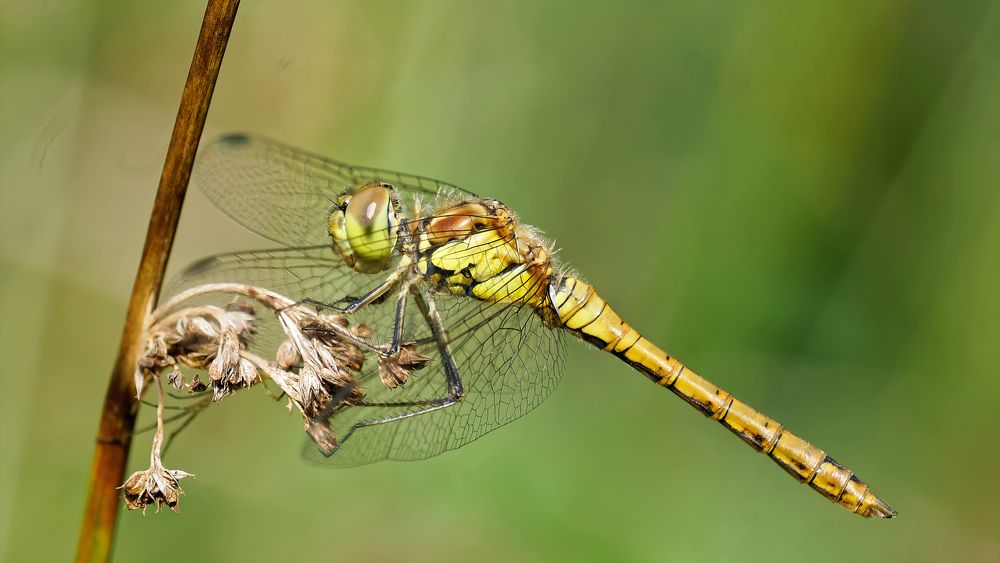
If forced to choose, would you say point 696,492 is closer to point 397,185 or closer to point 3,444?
point 397,185

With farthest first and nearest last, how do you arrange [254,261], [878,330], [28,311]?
[878,330] < [28,311] < [254,261]

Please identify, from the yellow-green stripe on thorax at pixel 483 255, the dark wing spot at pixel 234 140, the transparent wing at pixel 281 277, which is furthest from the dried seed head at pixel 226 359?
the dark wing spot at pixel 234 140

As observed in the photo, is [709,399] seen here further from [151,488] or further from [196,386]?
[151,488]

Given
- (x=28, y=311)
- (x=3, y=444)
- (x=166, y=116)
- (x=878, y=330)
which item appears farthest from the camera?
(x=166, y=116)

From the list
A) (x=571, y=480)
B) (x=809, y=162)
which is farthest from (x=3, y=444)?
(x=809, y=162)

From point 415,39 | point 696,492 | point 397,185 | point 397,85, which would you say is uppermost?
point 415,39

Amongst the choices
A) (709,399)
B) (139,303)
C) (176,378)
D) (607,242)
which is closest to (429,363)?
(176,378)
